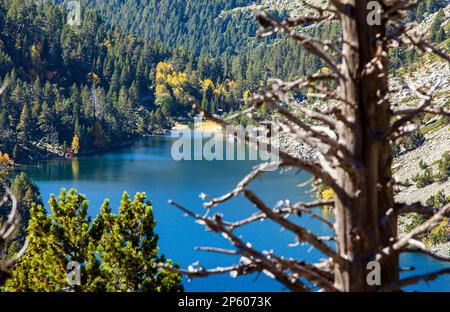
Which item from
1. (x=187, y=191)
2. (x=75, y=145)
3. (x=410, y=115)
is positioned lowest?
(x=187, y=191)

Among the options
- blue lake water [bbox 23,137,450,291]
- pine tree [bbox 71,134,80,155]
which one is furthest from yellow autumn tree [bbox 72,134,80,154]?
blue lake water [bbox 23,137,450,291]

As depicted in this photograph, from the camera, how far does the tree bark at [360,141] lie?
3518 mm

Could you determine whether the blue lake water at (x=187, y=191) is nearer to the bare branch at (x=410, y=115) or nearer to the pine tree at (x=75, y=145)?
the pine tree at (x=75, y=145)

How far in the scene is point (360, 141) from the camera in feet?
11.6

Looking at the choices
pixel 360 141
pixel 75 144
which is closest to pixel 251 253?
pixel 360 141

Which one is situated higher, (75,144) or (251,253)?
(75,144)

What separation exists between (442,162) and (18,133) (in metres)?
46.5

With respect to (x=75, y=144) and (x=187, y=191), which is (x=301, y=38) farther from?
(x=75, y=144)

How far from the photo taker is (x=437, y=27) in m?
110

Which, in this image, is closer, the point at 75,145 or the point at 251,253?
the point at 251,253

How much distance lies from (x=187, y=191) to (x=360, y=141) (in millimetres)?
50476

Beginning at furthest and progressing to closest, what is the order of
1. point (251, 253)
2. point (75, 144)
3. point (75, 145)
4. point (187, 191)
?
point (75, 144)
point (75, 145)
point (187, 191)
point (251, 253)
